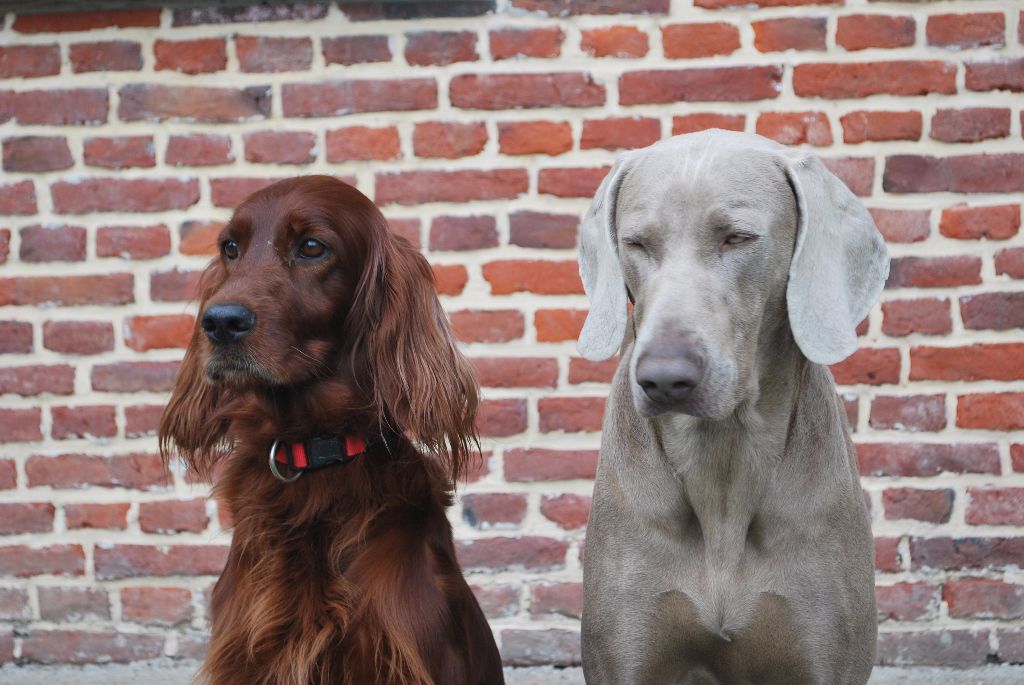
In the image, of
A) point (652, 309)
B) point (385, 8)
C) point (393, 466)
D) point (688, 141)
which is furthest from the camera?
point (385, 8)

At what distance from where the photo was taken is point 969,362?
3.11 metres

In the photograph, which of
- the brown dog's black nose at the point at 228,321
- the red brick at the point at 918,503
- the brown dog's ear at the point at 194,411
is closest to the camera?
the brown dog's black nose at the point at 228,321

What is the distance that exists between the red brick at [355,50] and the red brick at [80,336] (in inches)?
40.5

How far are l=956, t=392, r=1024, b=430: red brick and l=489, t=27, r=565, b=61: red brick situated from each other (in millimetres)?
1527

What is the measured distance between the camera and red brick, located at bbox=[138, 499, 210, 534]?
3.27 metres

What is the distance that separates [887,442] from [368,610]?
170 cm

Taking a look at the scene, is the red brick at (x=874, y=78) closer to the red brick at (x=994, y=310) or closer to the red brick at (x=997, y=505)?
the red brick at (x=994, y=310)

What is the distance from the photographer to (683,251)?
198cm

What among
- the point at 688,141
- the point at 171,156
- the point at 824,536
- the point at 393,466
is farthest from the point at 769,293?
the point at 171,156

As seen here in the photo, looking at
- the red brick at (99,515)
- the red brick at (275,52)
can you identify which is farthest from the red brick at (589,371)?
the red brick at (99,515)

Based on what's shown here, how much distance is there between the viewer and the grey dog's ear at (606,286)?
6.98 ft

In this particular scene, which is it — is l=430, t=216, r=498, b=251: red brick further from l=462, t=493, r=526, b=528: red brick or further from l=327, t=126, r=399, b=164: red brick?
l=462, t=493, r=526, b=528: red brick

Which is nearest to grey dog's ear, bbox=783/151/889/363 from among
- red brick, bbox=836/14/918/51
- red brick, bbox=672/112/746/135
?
red brick, bbox=672/112/746/135

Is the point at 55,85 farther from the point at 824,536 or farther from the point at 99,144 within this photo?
the point at 824,536
